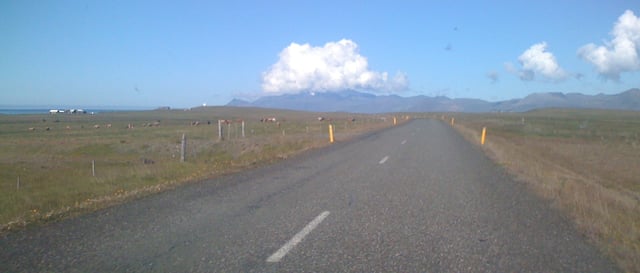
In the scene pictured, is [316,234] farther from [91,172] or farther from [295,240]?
[91,172]

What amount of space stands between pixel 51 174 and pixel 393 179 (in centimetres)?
1556

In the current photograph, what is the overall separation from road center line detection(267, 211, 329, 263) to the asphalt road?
0.01 metres

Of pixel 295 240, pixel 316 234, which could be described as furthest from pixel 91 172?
pixel 295 240

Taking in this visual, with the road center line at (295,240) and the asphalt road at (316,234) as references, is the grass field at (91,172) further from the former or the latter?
the road center line at (295,240)

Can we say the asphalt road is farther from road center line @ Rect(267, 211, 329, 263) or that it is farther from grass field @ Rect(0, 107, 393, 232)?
grass field @ Rect(0, 107, 393, 232)

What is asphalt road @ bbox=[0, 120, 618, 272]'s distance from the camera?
5645 mm

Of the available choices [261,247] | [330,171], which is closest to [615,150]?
[330,171]

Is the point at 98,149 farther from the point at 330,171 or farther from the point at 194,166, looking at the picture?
the point at 330,171

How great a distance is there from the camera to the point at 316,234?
6.89 m

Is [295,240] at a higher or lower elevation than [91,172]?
higher

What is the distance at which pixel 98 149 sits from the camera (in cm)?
3584

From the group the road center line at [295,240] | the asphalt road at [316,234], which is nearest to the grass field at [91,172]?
the asphalt road at [316,234]

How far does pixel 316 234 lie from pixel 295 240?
16.6 inches

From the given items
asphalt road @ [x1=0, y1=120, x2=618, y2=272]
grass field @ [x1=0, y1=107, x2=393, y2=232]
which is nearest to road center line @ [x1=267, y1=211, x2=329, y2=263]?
asphalt road @ [x1=0, y1=120, x2=618, y2=272]
